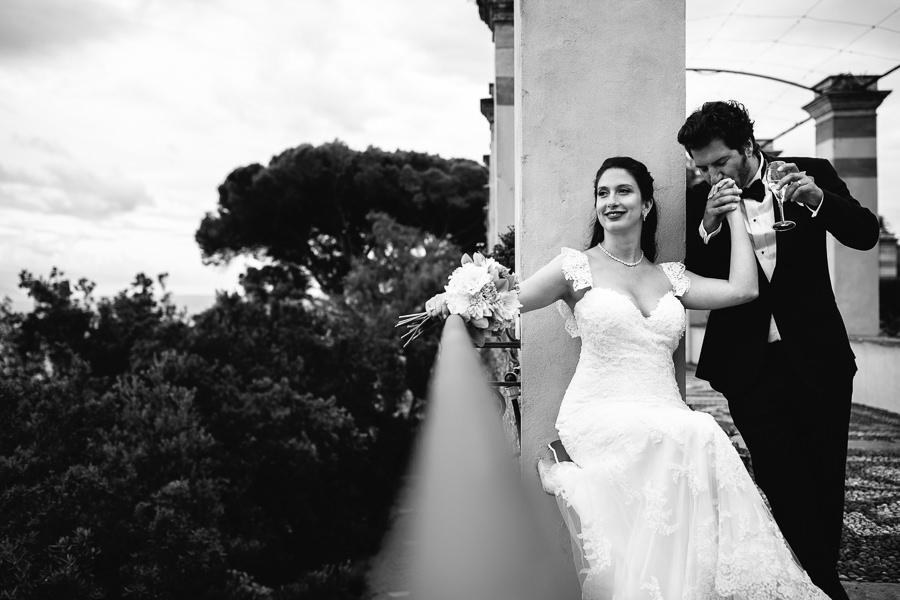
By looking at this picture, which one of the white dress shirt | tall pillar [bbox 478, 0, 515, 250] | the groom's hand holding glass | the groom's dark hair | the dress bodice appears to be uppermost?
tall pillar [bbox 478, 0, 515, 250]

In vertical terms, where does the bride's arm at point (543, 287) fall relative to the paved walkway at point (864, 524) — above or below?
above

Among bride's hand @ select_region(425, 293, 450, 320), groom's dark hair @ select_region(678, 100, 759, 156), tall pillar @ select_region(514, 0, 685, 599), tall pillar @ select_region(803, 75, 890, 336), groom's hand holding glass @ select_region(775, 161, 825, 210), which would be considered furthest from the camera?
tall pillar @ select_region(803, 75, 890, 336)

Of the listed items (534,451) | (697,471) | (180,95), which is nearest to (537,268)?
(534,451)

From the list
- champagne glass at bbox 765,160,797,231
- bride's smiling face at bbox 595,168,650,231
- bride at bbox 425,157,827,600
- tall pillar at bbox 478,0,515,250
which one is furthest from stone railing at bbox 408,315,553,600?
tall pillar at bbox 478,0,515,250

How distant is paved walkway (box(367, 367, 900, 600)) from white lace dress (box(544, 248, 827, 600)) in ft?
4.12

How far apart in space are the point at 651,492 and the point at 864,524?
2568 mm

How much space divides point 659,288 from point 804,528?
3.20 ft

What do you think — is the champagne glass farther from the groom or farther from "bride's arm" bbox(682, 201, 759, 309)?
"bride's arm" bbox(682, 201, 759, 309)

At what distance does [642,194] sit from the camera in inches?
104

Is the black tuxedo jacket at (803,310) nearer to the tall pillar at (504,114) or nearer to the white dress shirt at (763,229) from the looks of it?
the white dress shirt at (763,229)

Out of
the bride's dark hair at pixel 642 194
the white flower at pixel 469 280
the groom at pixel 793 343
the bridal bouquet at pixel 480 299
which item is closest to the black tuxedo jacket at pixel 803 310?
the groom at pixel 793 343

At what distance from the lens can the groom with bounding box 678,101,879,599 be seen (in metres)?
2.34

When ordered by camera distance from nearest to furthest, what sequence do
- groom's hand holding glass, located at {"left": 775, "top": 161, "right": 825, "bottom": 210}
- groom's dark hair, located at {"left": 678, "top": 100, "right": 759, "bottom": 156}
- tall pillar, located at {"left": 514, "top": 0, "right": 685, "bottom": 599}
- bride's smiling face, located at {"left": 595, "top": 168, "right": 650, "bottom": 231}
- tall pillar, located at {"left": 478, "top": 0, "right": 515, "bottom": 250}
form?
groom's hand holding glass, located at {"left": 775, "top": 161, "right": 825, "bottom": 210}
groom's dark hair, located at {"left": 678, "top": 100, "right": 759, "bottom": 156}
bride's smiling face, located at {"left": 595, "top": 168, "right": 650, "bottom": 231}
tall pillar, located at {"left": 514, "top": 0, "right": 685, "bottom": 599}
tall pillar, located at {"left": 478, "top": 0, "right": 515, "bottom": 250}

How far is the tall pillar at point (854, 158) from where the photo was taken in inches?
357
